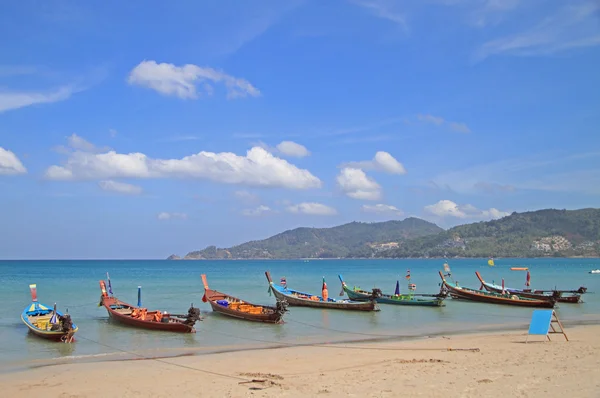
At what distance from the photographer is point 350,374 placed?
14133 mm

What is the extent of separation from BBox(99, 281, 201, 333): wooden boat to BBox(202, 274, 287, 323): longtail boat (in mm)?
3547

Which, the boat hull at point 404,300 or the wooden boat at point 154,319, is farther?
the boat hull at point 404,300

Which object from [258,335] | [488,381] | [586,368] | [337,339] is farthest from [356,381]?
[258,335]

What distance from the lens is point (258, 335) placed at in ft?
77.9

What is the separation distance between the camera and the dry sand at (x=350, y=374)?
39.0ft

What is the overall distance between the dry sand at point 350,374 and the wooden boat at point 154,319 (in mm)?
4872

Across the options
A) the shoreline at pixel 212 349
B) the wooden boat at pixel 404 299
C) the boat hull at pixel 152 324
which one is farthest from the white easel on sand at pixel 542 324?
the wooden boat at pixel 404 299

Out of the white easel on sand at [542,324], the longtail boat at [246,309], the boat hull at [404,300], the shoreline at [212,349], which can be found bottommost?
the shoreline at [212,349]

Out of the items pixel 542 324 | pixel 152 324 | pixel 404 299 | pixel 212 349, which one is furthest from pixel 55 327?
→ pixel 404 299

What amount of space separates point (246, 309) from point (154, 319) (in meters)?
5.98

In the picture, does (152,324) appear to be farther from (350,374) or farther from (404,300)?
(404,300)

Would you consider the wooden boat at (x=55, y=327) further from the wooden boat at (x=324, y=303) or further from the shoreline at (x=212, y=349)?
the wooden boat at (x=324, y=303)

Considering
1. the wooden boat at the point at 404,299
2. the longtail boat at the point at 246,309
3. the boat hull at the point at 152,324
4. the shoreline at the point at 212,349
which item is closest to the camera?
the shoreline at the point at 212,349

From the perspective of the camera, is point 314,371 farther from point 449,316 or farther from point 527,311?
point 527,311
